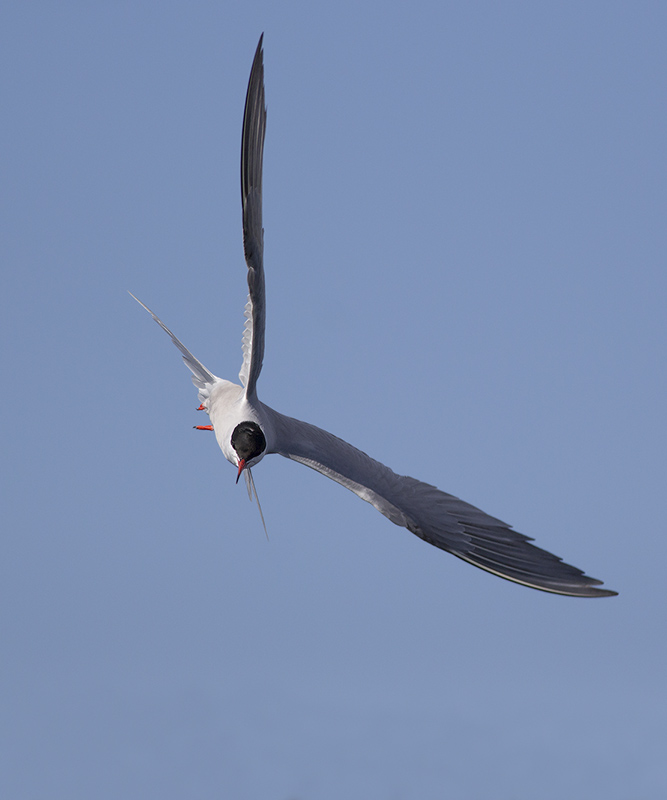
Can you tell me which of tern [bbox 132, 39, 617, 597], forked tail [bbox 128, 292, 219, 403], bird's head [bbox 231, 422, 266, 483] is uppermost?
forked tail [bbox 128, 292, 219, 403]

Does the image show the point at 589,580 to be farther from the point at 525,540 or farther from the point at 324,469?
the point at 324,469

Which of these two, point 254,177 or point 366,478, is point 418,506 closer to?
point 366,478

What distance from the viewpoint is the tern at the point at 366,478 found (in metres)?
9.70

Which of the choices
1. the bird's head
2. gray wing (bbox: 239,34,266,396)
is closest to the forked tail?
the bird's head

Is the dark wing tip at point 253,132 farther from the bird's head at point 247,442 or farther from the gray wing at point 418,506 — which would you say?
the gray wing at point 418,506

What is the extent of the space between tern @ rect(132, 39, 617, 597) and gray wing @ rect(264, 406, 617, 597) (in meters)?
0.01

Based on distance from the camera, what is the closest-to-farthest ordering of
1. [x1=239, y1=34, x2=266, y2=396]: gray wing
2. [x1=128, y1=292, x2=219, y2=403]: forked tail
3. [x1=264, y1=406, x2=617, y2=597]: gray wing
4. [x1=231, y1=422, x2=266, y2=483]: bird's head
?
[x1=239, y1=34, x2=266, y2=396]: gray wing < [x1=231, y1=422, x2=266, y2=483]: bird's head < [x1=264, y1=406, x2=617, y2=597]: gray wing < [x1=128, y1=292, x2=219, y2=403]: forked tail

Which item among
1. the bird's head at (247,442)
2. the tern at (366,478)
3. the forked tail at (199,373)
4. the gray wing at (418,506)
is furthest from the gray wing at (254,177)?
the forked tail at (199,373)

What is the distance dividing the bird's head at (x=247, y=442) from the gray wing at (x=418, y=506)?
0.63 m

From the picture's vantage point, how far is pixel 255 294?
8.67 meters

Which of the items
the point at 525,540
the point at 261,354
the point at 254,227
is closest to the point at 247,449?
the point at 261,354

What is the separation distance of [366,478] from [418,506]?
2.19 ft

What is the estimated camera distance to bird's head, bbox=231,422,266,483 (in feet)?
31.8

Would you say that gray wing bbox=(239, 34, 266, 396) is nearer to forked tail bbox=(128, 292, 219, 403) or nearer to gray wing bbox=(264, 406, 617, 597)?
gray wing bbox=(264, 406, 617, 597)
